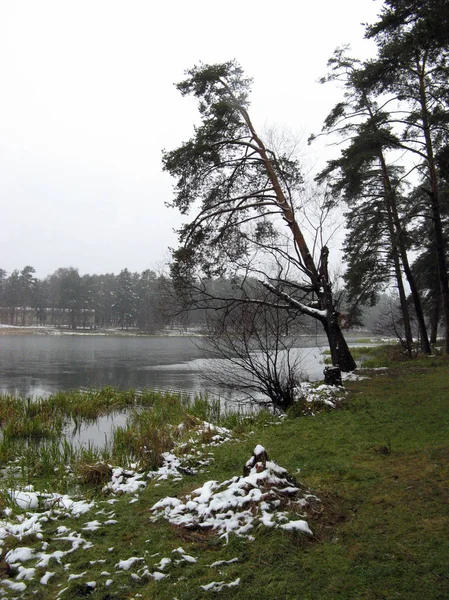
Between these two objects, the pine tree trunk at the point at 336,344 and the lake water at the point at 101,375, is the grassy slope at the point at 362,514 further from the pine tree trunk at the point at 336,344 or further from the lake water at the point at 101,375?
the lake water at the point at 101,375

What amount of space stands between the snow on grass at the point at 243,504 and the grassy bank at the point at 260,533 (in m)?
0.06

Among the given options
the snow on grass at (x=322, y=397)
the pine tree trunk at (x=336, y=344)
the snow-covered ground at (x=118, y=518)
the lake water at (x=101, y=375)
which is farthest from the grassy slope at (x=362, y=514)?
the lake water at (x=101, y=375)

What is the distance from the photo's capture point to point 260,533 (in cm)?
328

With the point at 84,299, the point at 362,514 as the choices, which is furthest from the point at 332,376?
the point at 84,299

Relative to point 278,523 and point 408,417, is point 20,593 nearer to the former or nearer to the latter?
point 278,523

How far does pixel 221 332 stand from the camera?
10055mm

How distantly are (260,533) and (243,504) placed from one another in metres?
0.39

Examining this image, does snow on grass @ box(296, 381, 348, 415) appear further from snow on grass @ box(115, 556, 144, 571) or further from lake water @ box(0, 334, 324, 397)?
snow on grass @ box(115, 556, 144, 571)

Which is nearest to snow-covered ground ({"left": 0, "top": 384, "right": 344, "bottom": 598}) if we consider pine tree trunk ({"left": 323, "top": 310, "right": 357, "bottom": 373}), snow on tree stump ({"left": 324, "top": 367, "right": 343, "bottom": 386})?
snow on tree stump ({"left": 324, "top": 367, "right": 343, "bottom": 386})

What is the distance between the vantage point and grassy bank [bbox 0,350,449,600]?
2.76 meters

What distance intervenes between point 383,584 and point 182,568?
50.2 inches

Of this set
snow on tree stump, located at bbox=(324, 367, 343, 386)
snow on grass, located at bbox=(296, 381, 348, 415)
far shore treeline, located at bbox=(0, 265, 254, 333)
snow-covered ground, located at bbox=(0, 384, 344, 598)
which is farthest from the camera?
far shore treeline, located at bbox=(0, 265, 254, 333)

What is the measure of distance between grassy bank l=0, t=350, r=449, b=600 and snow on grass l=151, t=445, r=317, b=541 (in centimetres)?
6

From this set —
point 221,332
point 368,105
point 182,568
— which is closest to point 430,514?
point 182,568
